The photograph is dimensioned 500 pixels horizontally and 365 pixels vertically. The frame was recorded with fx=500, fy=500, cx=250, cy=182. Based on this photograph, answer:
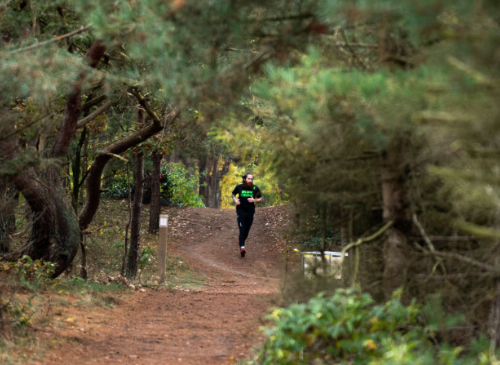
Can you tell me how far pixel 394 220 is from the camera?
4.58m

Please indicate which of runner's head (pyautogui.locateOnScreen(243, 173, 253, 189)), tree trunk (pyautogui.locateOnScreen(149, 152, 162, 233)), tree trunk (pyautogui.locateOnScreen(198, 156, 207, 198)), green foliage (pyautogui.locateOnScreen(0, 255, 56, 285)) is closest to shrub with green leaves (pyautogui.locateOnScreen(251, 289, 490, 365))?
green foliage (pyautogui.locateOnScreen(0, 255, 56, 285))

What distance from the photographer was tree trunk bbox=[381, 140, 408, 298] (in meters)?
4.46

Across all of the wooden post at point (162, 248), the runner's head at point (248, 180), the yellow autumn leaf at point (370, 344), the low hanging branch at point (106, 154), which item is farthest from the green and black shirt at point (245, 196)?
the yellow autumn leaf at point (370, 344)

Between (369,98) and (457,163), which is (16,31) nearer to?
(369,98)

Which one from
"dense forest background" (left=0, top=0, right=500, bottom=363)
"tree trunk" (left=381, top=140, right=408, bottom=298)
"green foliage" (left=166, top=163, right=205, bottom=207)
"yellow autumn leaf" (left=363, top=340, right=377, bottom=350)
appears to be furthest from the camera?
"green foliage" (left=166, top=163, right=205, bottom=207)

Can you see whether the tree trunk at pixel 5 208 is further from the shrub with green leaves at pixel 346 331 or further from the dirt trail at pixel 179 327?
the shrub with green leaves at pixel 346 331

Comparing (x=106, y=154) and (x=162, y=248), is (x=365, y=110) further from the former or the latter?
(x=162, y=248)

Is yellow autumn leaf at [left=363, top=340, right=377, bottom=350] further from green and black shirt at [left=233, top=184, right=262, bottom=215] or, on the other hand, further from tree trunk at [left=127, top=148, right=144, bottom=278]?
green and black shirt at [left=233, top=184, right=262, bottom=215]

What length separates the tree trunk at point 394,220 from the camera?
446 centimetres

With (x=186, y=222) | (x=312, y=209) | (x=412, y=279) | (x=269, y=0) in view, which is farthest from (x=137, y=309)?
(x=186, y=222)

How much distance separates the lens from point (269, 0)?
4.06m

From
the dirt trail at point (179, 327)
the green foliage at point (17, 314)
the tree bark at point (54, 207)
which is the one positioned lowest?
the dirt trail at point (179, 327)

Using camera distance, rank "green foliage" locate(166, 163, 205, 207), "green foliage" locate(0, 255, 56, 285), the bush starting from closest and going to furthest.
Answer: "green foliage" locate(0, 255, 56, 285) → the bush → "green foliage" locate(166, 163, 205, 207)

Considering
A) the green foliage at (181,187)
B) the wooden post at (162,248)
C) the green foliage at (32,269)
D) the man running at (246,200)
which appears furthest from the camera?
the green foliage at (181,187)
